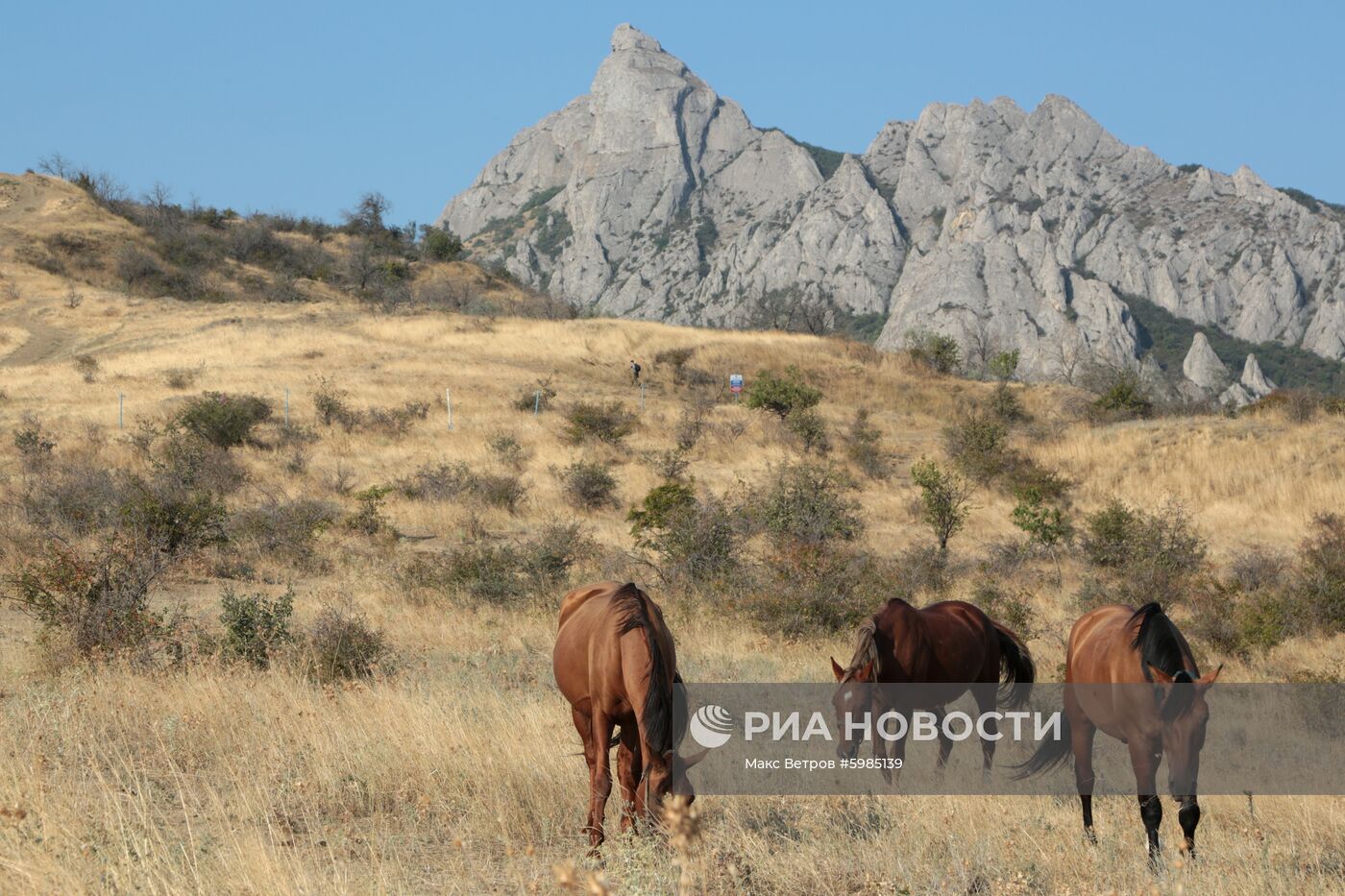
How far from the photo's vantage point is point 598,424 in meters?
30.5

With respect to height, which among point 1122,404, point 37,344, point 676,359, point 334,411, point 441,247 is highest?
point 441,247

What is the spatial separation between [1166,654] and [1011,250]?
491ft

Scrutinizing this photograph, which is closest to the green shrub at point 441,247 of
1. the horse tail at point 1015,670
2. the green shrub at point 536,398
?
the green shrub at point 536,398

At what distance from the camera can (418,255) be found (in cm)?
8319

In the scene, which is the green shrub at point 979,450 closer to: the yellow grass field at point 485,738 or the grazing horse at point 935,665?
the yellow grass field at point 485,738

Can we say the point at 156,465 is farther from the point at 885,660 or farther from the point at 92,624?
the point at 885,660

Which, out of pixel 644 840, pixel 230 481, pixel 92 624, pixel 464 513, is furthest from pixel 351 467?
pixel 644 840

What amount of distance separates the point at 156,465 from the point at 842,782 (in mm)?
19497

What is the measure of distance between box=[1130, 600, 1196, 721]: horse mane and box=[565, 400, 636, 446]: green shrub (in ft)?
79.1

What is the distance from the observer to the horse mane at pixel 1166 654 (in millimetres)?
5336

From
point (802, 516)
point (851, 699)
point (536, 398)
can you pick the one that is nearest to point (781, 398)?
point (536, 398)

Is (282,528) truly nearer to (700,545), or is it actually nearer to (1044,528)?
(700,545)

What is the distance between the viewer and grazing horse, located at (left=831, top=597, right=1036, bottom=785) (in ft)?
21.7

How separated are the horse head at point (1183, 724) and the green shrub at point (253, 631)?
7489mm
